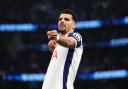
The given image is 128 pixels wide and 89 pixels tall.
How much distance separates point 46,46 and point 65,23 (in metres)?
19.9

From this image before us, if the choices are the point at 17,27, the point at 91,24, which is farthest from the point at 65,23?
the point at 17,27

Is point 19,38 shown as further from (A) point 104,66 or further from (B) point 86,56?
(A) point 104,66

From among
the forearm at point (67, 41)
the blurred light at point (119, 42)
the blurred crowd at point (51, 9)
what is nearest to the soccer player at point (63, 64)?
the forearm at point (67, 41)

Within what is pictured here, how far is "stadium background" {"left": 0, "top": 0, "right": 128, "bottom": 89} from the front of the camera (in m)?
23.3

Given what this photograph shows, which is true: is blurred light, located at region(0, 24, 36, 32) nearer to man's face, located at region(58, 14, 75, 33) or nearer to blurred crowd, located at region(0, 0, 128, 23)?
blurred crowd, located at region(0, 0, 128, 23)

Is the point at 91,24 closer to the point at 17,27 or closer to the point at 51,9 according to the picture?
the point at 51,9

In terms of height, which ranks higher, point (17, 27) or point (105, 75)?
point (17, 27)

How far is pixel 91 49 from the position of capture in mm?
25234

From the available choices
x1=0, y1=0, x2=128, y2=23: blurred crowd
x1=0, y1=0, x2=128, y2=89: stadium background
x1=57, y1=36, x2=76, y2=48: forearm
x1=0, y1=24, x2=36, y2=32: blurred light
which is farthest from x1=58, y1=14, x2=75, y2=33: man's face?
x1=0, y1=24, x2=36, y2=32: blurred light

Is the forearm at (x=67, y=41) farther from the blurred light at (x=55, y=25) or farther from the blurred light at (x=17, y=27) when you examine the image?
the blurred light at (x=17, y=27)

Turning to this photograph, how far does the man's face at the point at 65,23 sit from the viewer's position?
20.2ft

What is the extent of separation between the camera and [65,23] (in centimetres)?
617

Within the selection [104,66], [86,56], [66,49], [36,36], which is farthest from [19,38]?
[66,49]

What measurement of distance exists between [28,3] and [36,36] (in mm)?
2546
